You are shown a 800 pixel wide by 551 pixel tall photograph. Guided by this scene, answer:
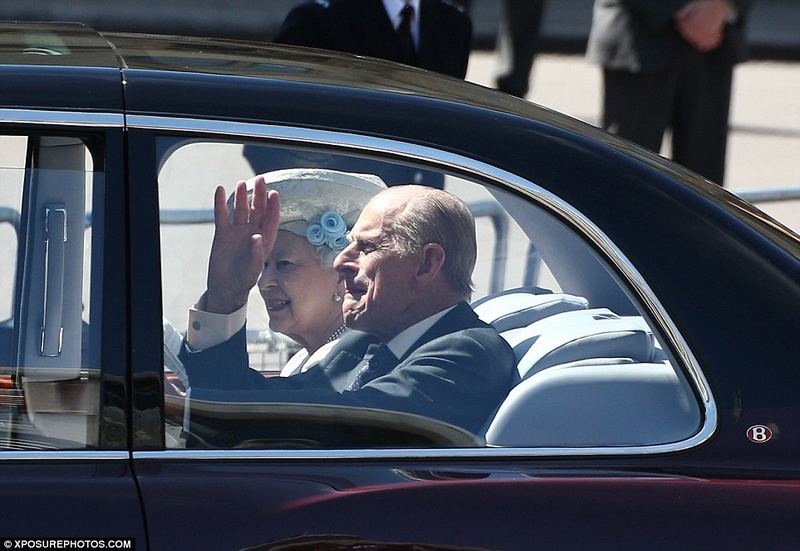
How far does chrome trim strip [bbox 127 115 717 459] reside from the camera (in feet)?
6.59

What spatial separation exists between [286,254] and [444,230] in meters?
0.26

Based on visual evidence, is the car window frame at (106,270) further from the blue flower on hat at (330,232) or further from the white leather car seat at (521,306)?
the white leather car seat at (521,306)

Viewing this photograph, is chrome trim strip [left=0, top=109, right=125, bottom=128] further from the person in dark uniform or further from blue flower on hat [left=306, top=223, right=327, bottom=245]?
the person in dark uniform

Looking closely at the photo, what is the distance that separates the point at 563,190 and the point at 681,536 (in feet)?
1.81

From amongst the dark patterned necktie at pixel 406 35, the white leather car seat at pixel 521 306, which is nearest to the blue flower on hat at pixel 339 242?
the white leather car seat at pixel 521 306

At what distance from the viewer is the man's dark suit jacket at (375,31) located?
4293 millimetres

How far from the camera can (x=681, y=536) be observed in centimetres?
195

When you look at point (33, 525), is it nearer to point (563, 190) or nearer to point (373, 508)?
point (373, 508)

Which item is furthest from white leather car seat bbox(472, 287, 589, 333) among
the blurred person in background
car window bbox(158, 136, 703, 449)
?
the blurred person in background

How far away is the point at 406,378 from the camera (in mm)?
2096

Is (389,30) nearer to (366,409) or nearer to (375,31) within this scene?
(375,31)

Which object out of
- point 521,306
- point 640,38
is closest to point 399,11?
point 640,38

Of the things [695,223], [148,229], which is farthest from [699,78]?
[148,229]

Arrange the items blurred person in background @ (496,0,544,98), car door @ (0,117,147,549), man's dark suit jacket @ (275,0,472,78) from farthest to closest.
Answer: blurred person in background @ (496,0,544,98)
man's dark suit jacket @ (275,0,472,78)
car door @ (0,117,147,549)
